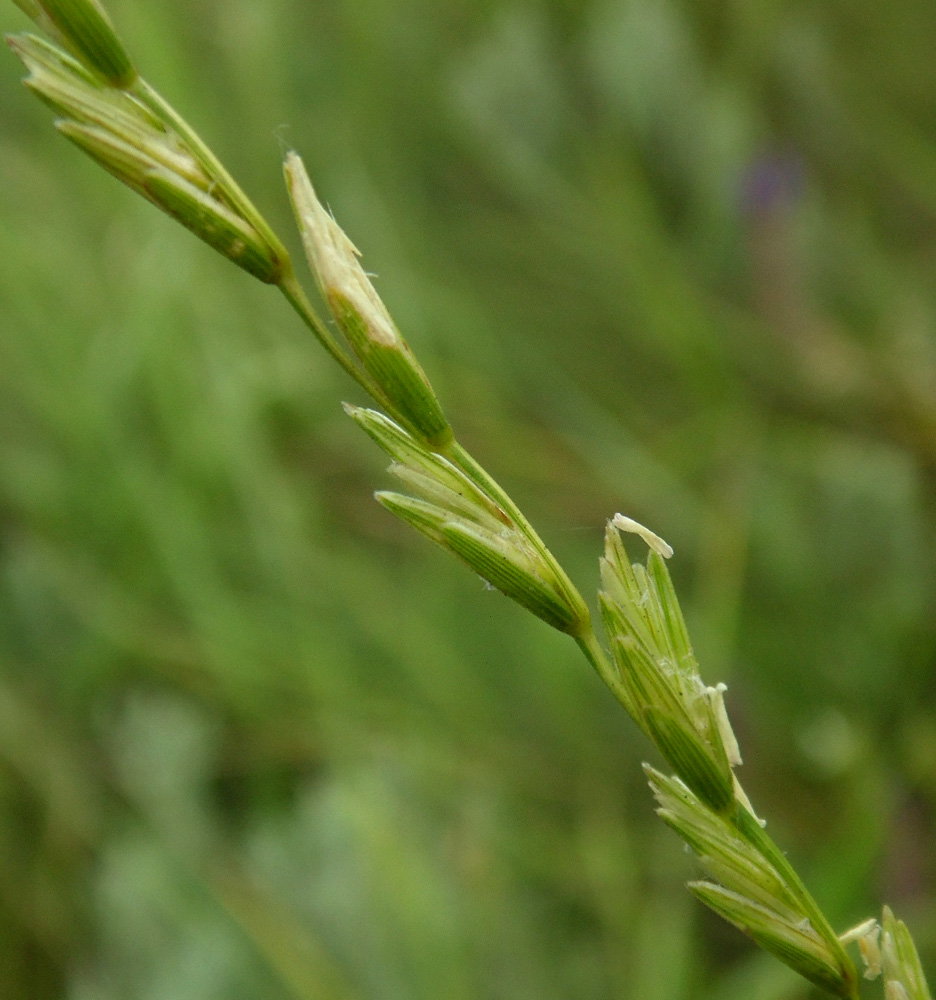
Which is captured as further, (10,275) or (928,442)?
(10,275)

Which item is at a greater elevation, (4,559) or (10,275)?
(10,275)

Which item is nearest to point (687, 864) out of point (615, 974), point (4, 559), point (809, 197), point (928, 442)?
point (615, 974)

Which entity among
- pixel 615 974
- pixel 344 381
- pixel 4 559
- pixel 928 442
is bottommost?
pixel 4 559

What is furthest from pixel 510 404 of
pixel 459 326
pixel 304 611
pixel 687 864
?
pixel 687 864

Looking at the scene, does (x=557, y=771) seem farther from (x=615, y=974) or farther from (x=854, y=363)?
(x=854, y=363)

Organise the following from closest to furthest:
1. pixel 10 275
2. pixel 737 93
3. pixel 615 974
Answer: pixel 615 974 < pixel 737 93 < pixel 10 275

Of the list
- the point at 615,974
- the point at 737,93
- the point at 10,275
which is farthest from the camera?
the point at 10,275

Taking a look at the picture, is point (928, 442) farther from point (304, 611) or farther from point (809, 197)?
point (304, 611)
